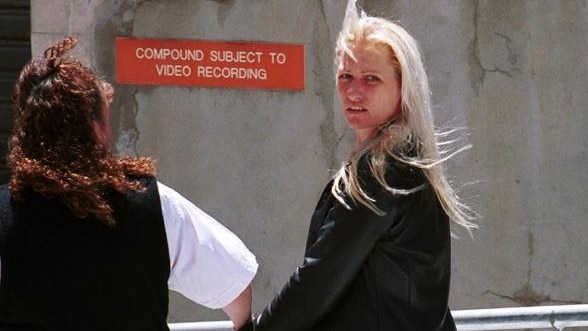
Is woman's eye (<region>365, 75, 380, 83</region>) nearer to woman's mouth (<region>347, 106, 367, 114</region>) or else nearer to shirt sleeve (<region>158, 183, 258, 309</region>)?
woman's mouth (<region>347, 106, 367, 114</region>)

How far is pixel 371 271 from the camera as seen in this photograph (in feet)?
8.70

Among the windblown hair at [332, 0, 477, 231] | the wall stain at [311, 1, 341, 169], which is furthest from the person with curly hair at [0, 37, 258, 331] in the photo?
the wall stain at [311, 1, 341, 169]

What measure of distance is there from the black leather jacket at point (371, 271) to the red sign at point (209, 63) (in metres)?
3.79

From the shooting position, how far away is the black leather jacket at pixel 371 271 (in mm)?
2625

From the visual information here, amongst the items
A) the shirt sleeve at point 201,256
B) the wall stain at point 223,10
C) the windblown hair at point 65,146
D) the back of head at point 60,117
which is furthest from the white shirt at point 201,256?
the wall stain at point 223,10

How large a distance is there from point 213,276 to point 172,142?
149 inches

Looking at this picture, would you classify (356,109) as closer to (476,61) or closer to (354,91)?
(354,91)

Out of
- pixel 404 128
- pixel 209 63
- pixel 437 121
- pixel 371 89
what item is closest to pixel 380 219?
pixel 404 128

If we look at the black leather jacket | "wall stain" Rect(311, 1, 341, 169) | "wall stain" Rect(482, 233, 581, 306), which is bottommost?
"wall stain" Rect(482, 233, 581, 306)

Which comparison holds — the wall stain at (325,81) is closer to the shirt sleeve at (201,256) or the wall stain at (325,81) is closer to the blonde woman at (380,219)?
the blonde woman at (380,219)

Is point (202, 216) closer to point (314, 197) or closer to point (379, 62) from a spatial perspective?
point (379, 62)

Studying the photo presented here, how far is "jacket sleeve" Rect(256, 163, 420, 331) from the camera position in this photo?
8.60 feet

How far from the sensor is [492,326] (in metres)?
3.82

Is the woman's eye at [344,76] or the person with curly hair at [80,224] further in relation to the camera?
the woman's eye at [344,76]
